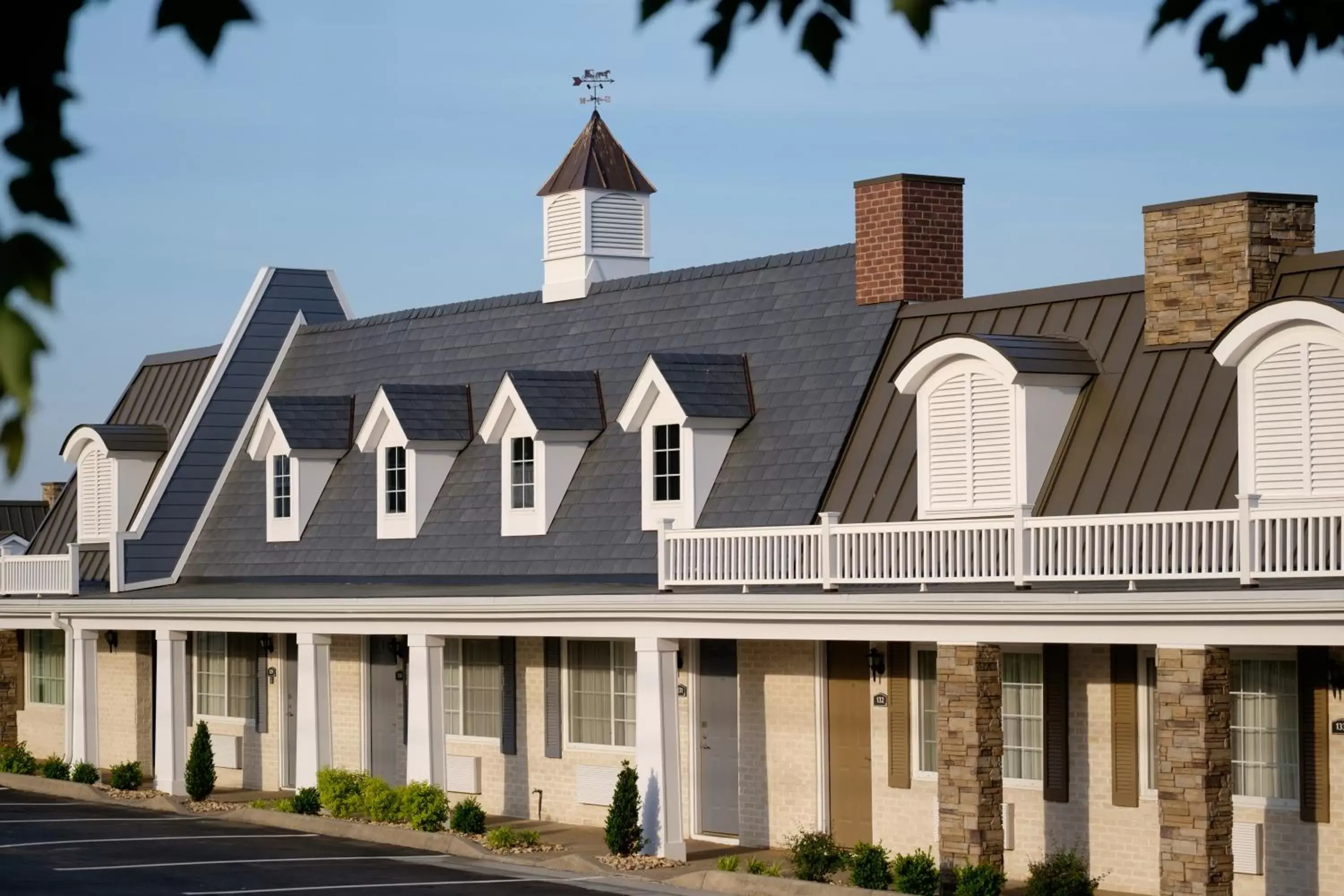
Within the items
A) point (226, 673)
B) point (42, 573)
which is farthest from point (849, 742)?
point (42, 573)

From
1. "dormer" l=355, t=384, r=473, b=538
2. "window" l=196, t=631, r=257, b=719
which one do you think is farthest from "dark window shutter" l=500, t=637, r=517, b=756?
"window" l=196, t=631, r=257, b=719

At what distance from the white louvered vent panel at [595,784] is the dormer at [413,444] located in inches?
194

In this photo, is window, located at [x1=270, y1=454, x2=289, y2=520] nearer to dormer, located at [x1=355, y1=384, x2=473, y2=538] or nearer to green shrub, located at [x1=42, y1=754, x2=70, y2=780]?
dormer, located at [x1=355, y1=384, x2=473, y2=538]

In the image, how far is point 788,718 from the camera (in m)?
23.4

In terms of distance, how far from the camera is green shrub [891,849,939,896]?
62.4 feet

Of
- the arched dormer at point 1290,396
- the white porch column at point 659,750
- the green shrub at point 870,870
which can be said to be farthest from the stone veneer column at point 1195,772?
the white porch column at point 659,750

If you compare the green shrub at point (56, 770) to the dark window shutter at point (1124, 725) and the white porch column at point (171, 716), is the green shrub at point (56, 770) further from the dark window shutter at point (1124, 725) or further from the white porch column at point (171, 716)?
the dark window shutter at point (1124, 725)

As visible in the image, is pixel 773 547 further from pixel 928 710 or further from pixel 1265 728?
pixel 1265 728

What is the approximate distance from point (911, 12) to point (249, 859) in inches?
794

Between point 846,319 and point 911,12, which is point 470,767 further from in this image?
point 911,12

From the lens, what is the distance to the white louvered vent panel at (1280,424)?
1803 centimetres

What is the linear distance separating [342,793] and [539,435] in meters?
5.24

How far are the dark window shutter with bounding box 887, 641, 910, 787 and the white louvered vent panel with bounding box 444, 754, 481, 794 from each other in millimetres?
7499

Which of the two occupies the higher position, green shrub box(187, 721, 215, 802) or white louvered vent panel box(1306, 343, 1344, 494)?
white louvered vent panel box(1306, 343, 1344, 494)
